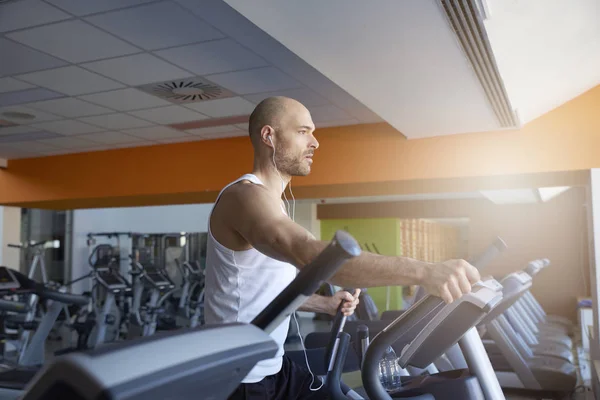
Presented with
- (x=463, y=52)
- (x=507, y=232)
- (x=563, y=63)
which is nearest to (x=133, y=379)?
(x=463, y=52)

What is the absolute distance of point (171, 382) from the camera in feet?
1.86

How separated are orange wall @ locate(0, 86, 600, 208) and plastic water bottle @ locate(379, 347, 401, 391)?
357 centimetres

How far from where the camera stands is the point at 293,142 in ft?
4.87

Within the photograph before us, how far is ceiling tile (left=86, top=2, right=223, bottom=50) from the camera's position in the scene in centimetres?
306

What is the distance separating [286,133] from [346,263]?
0.55m

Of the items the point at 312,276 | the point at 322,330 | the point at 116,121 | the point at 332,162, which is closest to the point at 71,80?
the point at 116,121

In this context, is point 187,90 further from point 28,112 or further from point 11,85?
point 28,112

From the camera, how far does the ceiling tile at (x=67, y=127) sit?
18.2ft

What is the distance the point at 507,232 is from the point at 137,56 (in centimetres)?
817

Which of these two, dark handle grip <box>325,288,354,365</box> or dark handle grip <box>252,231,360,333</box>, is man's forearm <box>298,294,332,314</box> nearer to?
dark handle grip <box>325,288,354,365</box>

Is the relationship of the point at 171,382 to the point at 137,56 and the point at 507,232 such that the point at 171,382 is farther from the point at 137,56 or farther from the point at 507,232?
the point at 507,232

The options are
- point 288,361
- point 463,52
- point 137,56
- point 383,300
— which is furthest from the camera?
point 383,300

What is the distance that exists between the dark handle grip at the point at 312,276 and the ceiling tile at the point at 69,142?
6094 millimetres

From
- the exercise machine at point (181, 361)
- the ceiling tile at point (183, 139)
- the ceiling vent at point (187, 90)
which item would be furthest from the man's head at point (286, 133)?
the ceiling tile at point (183, 139)
